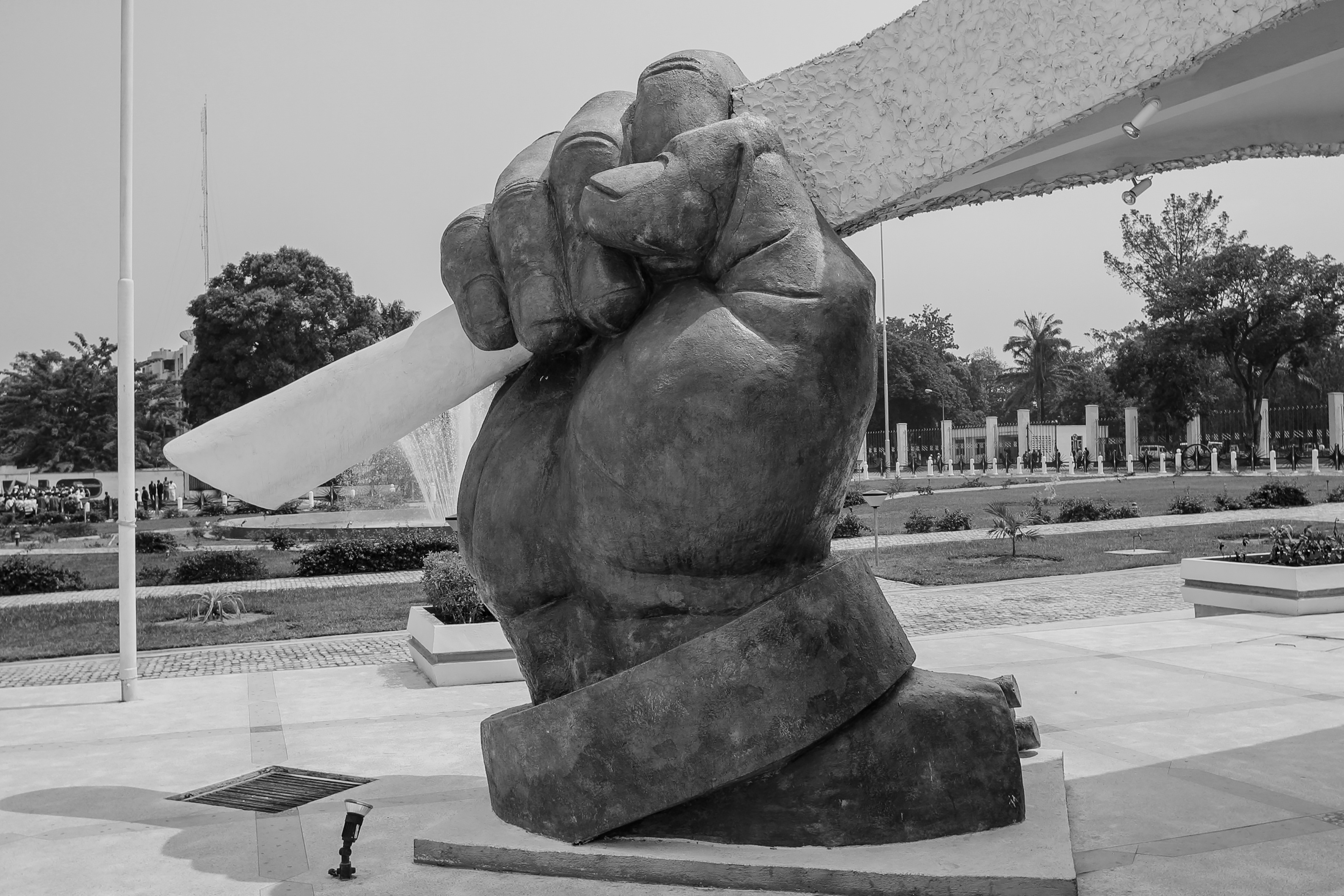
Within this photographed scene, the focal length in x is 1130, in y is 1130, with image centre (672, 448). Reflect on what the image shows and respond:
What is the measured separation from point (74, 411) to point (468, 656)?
141ft

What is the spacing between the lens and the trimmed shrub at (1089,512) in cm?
2431

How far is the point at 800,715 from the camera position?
3.92 m

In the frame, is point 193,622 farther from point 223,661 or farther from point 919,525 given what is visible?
point 919,525

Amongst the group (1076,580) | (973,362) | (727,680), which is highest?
(973,362)

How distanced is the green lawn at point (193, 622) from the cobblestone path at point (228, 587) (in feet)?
1.35

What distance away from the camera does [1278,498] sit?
83.3ft

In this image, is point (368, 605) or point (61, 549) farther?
point (61, 549)

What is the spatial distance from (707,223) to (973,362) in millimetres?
84605

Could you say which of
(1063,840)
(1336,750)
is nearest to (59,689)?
(1063,840)

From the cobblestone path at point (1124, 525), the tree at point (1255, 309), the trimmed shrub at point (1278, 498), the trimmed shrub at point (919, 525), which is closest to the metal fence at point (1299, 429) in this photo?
the tree at point (1255, 309)

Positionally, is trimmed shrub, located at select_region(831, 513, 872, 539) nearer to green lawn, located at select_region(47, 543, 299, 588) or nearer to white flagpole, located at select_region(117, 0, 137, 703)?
green lawn, located at select_region(47, 543, 299, 588)

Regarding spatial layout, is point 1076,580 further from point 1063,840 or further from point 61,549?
point 61,549

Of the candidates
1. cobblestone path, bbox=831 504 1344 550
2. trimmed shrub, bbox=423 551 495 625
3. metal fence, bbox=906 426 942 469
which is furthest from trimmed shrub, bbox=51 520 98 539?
metal fence, bbox=906 426 942 469

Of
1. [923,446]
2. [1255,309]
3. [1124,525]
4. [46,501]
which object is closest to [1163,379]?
[1255,309]
